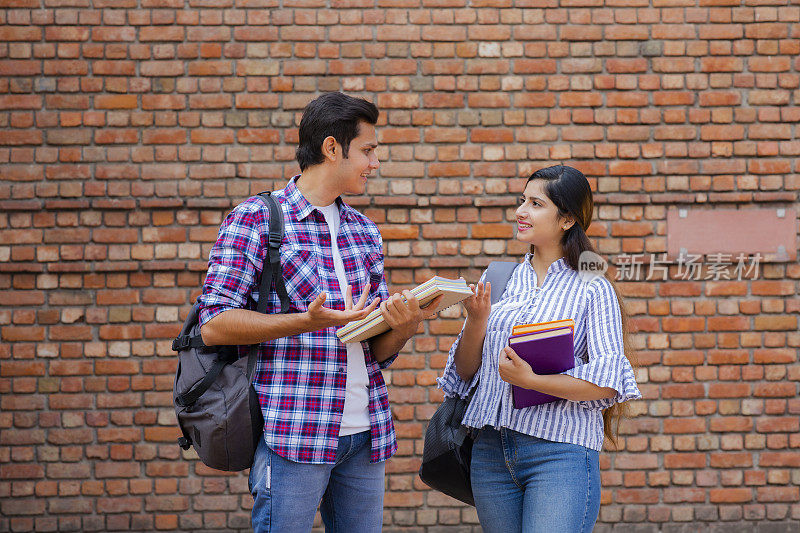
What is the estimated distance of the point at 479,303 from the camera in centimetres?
243

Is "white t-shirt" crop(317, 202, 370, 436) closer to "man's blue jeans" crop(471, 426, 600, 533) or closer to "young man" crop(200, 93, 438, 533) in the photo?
"young man" crop(200, 93, 438, 533)

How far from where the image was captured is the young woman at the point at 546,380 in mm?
2264

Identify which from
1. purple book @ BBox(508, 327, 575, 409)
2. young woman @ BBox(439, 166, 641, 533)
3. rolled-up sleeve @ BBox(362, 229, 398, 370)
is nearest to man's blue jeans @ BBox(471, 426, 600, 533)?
young woman @ BBox(439, 166, 641, 533)

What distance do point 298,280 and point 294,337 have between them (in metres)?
0.18

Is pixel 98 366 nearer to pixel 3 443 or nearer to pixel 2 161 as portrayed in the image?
pixel 3 443

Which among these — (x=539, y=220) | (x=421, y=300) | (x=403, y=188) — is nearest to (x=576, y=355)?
(x=539, y=220)

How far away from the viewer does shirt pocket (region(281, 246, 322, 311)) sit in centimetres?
226

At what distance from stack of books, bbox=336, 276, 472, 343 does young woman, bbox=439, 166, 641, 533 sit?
21 centimetres

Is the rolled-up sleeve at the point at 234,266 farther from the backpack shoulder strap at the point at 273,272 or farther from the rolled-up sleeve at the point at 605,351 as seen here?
the rolled-up sleeve at the point at 605,351

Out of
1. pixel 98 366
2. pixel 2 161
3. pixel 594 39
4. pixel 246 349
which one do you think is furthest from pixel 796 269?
pixel 2 161

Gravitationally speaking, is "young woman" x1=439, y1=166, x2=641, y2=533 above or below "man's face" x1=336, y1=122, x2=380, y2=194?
below

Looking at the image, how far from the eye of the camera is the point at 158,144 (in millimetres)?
4281

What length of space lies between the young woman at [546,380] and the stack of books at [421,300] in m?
0.21

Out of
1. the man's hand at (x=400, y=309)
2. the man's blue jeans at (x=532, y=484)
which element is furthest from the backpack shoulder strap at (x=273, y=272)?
the man's blue jeans at (x=532, y=484)
